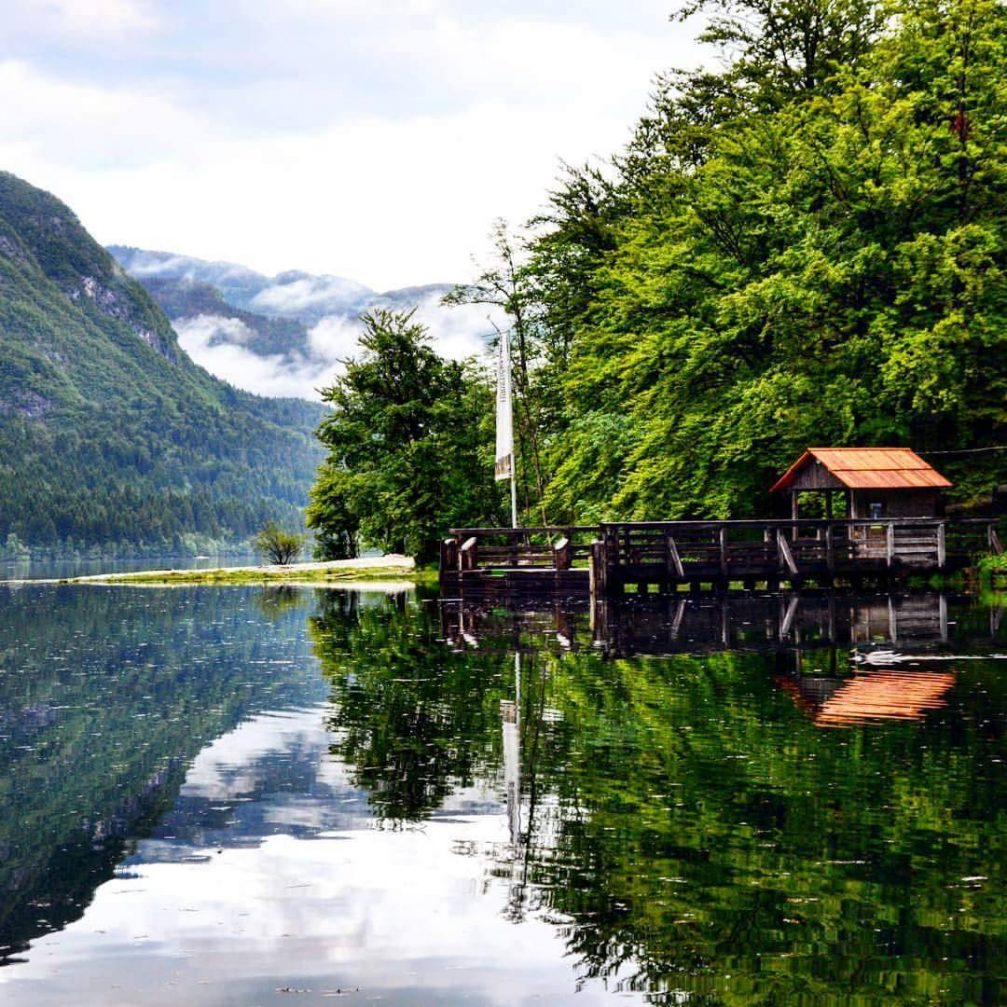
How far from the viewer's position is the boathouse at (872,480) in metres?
43.3

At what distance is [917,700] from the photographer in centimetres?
1838

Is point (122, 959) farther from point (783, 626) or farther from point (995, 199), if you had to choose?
point (995, 199)

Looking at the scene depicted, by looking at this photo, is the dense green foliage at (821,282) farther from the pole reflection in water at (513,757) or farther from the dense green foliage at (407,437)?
the pole reflection in water at (513,757)

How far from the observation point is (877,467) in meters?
43.8

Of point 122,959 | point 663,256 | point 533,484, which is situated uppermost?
point 663,256

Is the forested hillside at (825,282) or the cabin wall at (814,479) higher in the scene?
the forested hillside at (825,282)

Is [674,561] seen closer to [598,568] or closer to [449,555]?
[598,568]

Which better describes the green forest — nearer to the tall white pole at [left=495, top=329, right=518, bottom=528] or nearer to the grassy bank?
the tall white pole at [left=495, top=329, right=518, bottom=528]

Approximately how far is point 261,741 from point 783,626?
55.8 feet

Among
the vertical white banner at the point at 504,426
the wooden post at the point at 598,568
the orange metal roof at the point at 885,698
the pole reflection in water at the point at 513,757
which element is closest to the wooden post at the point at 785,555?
the wooden post at the point at 598,568

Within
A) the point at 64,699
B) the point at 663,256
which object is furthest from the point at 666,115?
the point at 64,699

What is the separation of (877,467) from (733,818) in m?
34.0

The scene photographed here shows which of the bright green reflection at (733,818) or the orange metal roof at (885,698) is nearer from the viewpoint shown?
the bright green reflection at (733,818)

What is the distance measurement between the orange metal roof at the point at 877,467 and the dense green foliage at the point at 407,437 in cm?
2769
